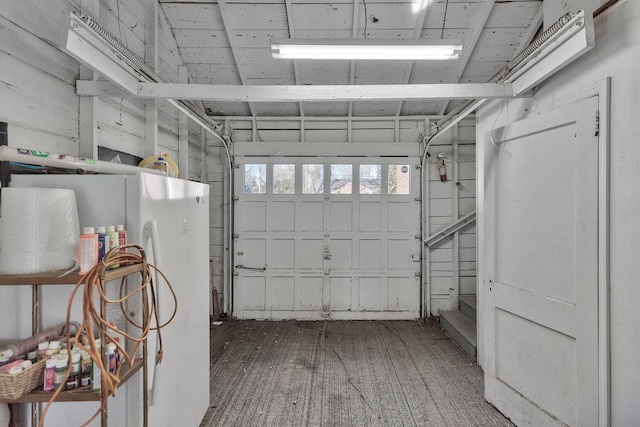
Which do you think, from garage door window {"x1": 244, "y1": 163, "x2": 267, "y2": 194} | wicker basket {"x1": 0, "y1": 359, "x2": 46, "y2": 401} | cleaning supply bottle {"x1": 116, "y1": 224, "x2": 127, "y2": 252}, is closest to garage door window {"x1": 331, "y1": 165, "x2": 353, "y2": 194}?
garage door window {"x1": 244, "y1": 163, "x2": 267, "y2": 194}

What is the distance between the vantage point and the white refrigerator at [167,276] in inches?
52.0

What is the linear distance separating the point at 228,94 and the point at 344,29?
166cm

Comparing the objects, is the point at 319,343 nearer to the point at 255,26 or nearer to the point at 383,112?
the point at 383,112

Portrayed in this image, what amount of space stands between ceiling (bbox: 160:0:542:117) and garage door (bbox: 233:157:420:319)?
107 cm

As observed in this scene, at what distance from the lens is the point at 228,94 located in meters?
2.10

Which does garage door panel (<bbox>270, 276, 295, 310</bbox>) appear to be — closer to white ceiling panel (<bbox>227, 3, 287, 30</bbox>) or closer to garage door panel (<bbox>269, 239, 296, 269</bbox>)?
garage door panel (<bbox>269, 239, 296, 269</bbox>)

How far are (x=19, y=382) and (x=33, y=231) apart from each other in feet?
1.83

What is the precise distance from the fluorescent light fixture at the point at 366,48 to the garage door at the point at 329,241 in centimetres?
206

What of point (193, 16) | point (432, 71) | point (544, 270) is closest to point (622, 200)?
point (544, 270)

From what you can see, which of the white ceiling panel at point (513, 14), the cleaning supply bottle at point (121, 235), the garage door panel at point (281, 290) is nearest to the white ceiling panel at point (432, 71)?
the white ceiling panel at point (513, 14)

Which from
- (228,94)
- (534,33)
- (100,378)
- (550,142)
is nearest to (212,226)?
(228,94)

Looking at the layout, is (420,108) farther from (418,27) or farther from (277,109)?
(277,109)

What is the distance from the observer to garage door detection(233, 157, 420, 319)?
13.3 ft

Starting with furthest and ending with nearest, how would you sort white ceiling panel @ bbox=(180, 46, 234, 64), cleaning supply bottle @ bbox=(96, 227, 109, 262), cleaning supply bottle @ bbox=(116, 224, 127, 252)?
1. white ceiling panel @ bbox=(180, 46, 234, 64)
2. cleaning supply bottle @ bbox=(116, 224, 127, 252)
3. cleaning supply bottle @ bbox=(96, 227, 109, 262)
